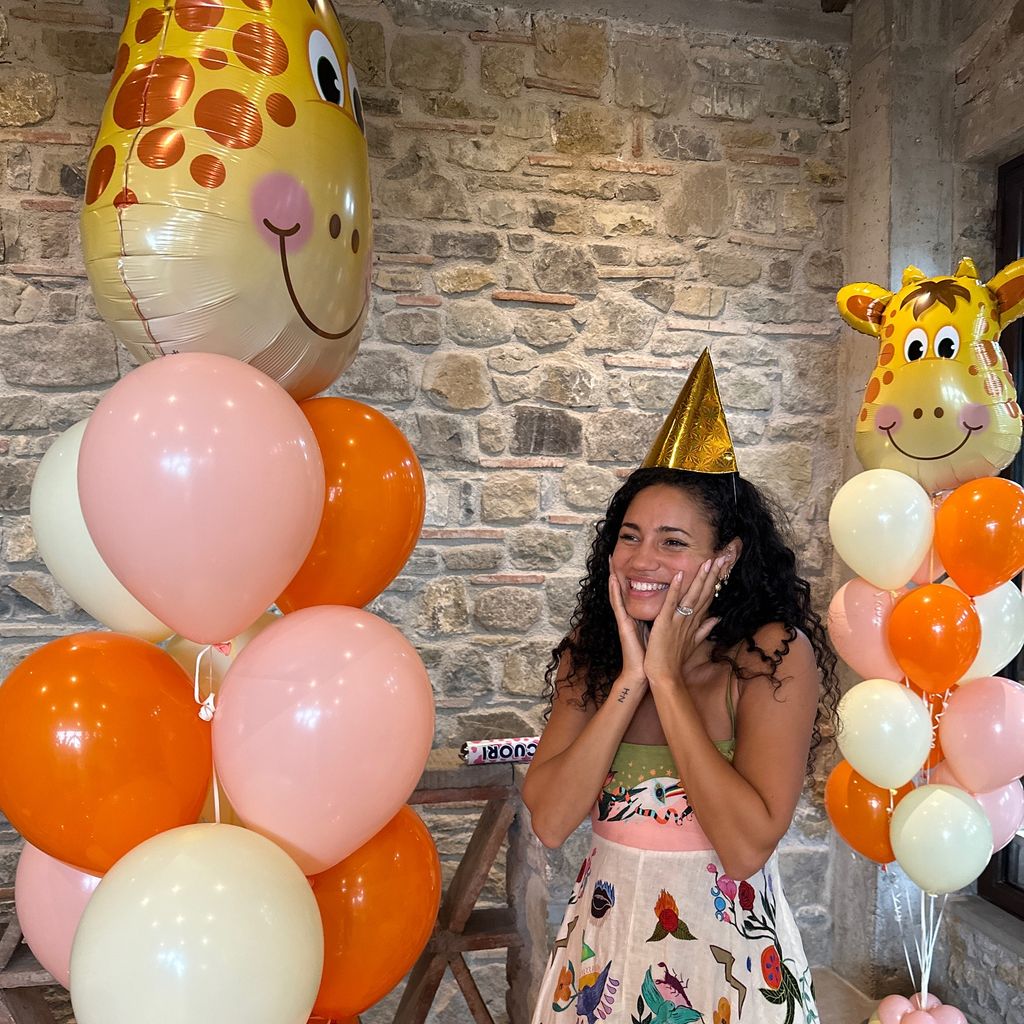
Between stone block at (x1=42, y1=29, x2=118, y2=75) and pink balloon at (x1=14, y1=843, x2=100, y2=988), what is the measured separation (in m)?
2.30

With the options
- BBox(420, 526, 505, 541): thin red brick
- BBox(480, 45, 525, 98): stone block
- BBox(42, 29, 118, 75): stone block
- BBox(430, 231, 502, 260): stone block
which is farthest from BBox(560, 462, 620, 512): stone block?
BBox(42, 29, 118, 75): stone block

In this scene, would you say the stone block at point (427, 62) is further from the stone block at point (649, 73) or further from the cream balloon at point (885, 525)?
the cream balloon at point (885, 525)

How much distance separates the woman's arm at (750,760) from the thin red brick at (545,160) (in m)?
2.03

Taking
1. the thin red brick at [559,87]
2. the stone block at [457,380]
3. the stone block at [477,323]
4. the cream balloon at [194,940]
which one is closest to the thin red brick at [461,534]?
the stone block at [457,380]

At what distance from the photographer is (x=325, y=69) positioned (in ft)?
3.83

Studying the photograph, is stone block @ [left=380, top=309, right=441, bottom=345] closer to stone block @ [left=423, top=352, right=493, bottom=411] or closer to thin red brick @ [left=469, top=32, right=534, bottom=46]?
stone block @ [left=423, top=352, right=493, bottom=411]

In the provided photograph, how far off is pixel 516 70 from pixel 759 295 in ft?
3.48

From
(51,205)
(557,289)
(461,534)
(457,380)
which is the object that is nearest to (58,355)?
(51,205)

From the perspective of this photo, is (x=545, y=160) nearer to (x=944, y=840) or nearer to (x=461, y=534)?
(x=461, y=534)

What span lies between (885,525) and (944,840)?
693mm

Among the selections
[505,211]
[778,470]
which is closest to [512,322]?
[505,211]

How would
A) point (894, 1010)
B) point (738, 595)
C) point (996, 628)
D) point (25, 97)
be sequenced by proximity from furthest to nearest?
point (25, 97) < point (894, 1010) < point (996, 628) < point (738, 595)

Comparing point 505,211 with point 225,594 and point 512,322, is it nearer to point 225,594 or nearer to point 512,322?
point 512,322

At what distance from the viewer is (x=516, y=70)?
2908mm
